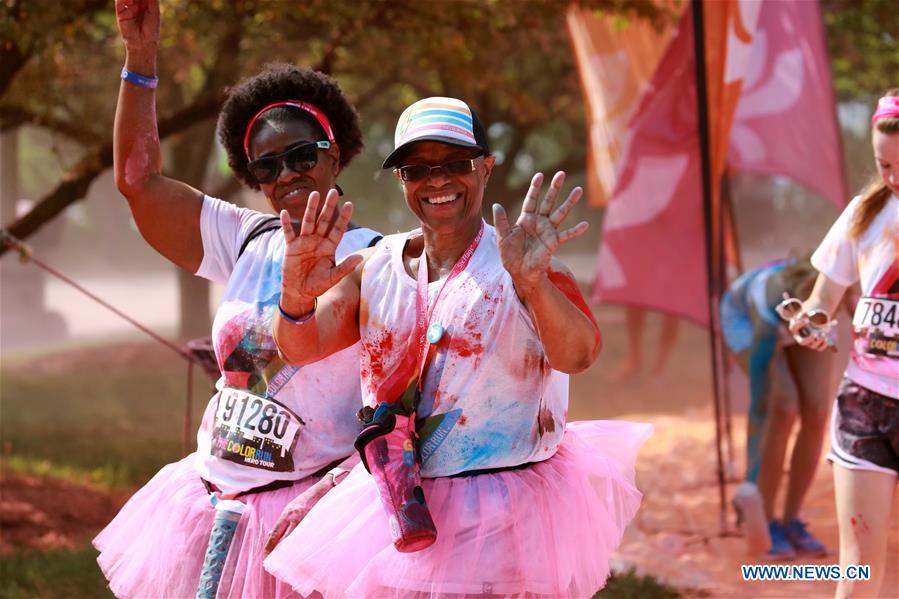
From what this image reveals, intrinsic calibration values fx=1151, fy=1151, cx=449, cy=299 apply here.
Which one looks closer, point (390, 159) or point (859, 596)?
point (390, 159)

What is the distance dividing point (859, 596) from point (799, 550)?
3022 millimetres

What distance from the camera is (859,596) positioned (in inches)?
156

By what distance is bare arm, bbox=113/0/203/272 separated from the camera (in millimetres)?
3475

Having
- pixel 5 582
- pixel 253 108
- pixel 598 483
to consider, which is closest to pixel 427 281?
pixel 598 483

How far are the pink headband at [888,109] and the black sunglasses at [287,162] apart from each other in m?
2.02

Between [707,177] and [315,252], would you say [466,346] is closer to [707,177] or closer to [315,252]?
[315,252]

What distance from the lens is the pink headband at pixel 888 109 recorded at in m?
3.98

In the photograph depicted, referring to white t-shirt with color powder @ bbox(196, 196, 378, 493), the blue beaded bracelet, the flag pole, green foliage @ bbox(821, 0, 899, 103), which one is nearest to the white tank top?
white t-shirt with color powder @ bbox(196, 196, 378, 493)

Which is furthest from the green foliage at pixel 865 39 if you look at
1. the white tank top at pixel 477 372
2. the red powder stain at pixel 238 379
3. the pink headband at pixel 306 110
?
the white tank top at pixel 477 372

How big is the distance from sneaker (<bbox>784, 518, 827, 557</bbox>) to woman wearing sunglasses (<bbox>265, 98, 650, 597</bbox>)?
14.2ft

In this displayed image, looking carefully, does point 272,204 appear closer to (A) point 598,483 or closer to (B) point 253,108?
(B) point 253,108

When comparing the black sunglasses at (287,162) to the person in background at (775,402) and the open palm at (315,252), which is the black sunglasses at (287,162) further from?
the person in background at (775,402)

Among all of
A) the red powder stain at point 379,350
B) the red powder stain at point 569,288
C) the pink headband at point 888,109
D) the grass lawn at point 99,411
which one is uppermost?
the pink headband at point 888,109

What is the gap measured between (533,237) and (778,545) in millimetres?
4960
